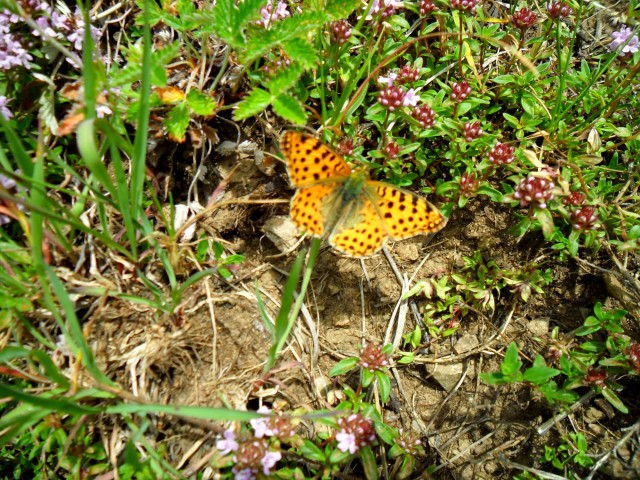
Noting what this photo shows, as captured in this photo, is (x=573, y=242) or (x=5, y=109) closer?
(x=5, y=109)

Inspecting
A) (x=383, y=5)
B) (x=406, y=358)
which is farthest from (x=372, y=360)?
(x=383, y=5)

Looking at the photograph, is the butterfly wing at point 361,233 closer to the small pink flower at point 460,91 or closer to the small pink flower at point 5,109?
the small pink flower at point 460,91

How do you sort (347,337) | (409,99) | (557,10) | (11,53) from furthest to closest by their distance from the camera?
(557,10)
(347,337)
(409,99)
(11,53)

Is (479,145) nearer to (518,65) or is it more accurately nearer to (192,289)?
(518,65)

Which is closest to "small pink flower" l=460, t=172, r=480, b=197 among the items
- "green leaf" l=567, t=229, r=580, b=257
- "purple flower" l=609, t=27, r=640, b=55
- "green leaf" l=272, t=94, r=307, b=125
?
"green leaf" l=567, t=229, r=580, b=257

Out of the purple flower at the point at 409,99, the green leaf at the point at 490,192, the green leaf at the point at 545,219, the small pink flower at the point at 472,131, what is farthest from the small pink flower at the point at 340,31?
the green leaf at the point at 545,219

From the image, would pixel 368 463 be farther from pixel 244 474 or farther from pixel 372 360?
pixel 244 474
